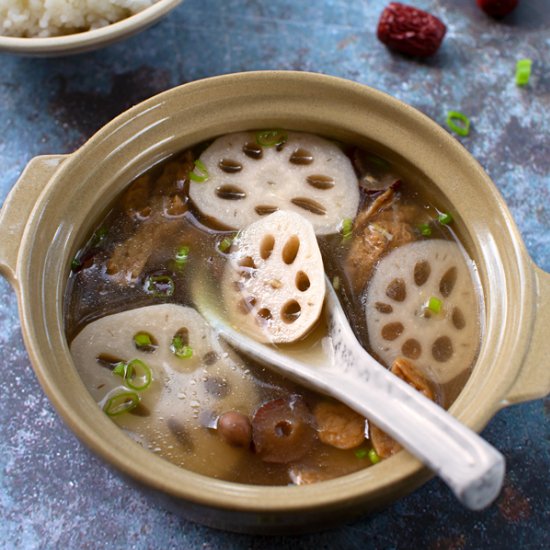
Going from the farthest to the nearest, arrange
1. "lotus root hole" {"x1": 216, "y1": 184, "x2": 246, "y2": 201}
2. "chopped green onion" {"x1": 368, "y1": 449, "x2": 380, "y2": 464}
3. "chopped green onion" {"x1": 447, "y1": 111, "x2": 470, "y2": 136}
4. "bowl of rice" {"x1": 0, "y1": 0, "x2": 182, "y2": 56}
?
"chopped green onion" {"x1": 447, "y1": 111, "x2": 470, "y2": 136}
"bowl of rice" {"x1": 0, "y1": 0, "x2": 182, "y2": 56}
"lotus root hole" {"x1": 216, "y1": 184, "x2": 246, "y2": 201}
"chopped green onion" {"x1": 368, "y1": 449, "x2": 380, "y2": 464}

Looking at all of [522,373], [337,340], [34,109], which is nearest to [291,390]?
[337,340]

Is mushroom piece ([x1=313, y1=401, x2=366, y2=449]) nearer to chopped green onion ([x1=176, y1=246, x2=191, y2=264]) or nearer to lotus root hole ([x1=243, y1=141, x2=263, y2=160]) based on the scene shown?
chopped green onion ([x1=176, y1=246, x2=191, y2=264])

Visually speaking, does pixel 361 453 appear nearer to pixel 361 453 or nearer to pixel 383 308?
pixel 361 453

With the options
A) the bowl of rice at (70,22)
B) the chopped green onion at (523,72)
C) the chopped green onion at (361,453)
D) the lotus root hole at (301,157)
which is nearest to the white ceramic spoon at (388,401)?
the chopped green onion at (361,453)

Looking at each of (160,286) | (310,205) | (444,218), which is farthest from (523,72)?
(160,286)

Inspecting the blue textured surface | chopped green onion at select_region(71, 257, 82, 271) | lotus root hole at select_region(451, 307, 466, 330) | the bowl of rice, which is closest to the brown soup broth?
chopped green onion at select_region(71, 257, 82, 271)
